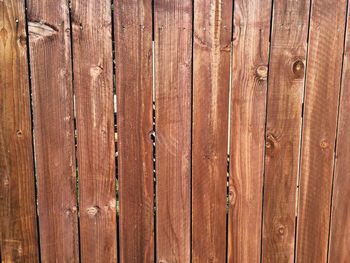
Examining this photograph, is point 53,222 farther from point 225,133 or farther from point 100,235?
point 225,133

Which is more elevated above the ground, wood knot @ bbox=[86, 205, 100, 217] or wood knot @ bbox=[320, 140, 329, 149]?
wood knot @ bbox=[320, 140, 329, 149]

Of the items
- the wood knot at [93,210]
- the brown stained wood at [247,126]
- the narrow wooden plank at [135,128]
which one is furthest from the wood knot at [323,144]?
the wood knot at [93,210]

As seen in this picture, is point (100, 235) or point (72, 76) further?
point (100, 235)

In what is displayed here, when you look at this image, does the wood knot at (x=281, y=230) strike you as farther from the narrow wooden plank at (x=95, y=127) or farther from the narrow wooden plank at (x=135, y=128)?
the narrow wooden plank at (x=95, y=127)

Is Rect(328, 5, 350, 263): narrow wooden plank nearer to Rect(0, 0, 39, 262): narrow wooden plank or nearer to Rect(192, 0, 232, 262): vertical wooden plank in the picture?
Rect(192, 0, 232, 262): vertical wooden plank

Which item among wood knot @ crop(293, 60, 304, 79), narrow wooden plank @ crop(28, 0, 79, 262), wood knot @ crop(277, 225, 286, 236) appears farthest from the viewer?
wood knot @ crop(277, 225, 286, 236)

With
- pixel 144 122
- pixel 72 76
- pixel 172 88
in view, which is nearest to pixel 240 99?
pixel 172 88

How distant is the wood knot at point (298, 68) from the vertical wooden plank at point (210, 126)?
0.29m

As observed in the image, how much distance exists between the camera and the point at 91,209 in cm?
172

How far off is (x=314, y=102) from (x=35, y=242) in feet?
4.52

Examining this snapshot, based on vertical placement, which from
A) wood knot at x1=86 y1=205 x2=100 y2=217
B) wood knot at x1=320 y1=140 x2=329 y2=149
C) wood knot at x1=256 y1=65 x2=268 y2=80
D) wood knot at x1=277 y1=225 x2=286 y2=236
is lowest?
wood knot at x1=277 y1=225 x2=286 y2=236

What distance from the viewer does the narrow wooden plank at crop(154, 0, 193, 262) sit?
1.61 metres

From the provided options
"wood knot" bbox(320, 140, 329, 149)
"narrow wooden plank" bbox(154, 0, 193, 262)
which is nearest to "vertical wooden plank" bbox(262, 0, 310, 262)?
"wood knot" bbox(320, 140, 329, 149)

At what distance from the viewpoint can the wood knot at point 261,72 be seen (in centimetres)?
167
